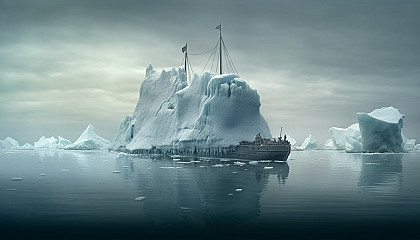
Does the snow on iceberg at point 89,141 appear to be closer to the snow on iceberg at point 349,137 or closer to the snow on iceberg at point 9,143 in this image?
the snow on iceberg at point 9,143

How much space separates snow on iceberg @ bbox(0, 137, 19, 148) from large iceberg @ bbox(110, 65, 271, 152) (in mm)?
84553

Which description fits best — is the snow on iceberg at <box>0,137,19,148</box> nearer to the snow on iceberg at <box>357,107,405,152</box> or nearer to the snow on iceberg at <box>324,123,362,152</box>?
the snow on iceberg at <box>324,123,362,152</box>

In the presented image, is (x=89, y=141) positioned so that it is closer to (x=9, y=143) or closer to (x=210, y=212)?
(x=9, y=143)

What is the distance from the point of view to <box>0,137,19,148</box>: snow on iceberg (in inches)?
5876

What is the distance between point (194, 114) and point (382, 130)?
41.7m

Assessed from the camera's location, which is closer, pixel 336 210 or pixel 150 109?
pixel 336 210

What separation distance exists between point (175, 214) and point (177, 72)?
6579 cm

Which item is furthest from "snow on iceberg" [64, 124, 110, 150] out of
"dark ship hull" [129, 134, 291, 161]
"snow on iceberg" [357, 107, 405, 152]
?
"snow on iceberg" [357, 107, 405, 152]

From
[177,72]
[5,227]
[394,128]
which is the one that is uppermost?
[177,72]

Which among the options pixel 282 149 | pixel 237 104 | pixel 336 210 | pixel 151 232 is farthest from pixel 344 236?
pixel 237 104

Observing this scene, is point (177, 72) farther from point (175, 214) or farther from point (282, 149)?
point (175, 214)

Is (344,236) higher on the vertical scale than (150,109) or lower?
lower

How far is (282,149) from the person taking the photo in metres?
49.6

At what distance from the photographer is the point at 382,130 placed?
8319 cm
